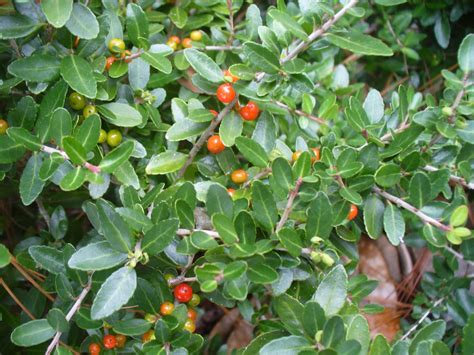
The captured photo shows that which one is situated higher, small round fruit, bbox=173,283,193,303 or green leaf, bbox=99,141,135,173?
green leaf, bbox=99,141,135,173

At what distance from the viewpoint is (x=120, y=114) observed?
156 cm

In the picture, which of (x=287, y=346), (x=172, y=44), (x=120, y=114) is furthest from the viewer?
(x=172, y=44)

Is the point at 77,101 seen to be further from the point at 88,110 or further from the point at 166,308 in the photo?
the point at 166,308

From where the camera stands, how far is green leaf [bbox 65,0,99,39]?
139cm

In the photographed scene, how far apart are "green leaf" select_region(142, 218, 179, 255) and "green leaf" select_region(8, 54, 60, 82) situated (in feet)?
1.66

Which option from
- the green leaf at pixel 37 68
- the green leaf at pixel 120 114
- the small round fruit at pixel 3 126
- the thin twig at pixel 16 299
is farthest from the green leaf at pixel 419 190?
the thin twig at pixel 16 299

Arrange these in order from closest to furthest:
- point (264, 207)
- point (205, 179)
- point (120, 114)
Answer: point (264, 207) → point (120, 114) → point (205, 179)

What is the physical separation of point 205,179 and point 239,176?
165mm

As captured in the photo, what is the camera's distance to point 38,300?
1.80m

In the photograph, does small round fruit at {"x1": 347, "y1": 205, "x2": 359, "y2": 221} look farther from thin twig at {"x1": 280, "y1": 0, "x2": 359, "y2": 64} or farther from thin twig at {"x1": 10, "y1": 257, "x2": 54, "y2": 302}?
thin twig at {"x1": 10, "y1": 257, "x2": 54, "y2": 302}

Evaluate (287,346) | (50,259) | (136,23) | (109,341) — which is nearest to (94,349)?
(109,341)

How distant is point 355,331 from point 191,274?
20.4 inches

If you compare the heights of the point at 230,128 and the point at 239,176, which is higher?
the point at 230,128

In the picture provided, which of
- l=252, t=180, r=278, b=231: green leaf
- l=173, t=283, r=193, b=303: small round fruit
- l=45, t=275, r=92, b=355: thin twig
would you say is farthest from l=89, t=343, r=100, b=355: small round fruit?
l=252, t=180, r=278, b=231: green leaf
